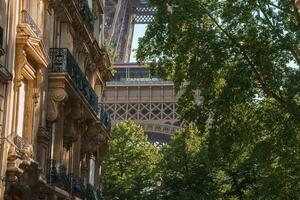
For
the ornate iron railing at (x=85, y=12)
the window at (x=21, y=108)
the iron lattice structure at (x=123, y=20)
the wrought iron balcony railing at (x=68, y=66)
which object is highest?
the iron lattice structure at (x=123, y=20)

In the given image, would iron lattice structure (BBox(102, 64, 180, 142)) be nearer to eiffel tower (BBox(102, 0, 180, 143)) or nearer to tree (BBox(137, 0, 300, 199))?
eiffel tower (BBox(102, 0, 180, 143))

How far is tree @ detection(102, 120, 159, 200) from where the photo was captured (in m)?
45.4

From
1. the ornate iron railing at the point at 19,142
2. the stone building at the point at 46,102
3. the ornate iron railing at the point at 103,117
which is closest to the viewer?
the stone building at the point at 46,102

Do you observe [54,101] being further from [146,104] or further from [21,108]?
[146,104]

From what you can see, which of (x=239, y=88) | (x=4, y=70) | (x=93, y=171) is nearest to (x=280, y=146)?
(x=239, y=88)

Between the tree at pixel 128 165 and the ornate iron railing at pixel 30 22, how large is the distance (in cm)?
2523

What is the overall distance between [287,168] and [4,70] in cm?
1196

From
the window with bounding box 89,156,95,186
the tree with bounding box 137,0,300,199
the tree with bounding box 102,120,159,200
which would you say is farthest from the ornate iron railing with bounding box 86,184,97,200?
the tree with bounding box 102,120,159,200

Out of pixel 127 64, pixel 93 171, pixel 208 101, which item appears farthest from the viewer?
pixel 127 64

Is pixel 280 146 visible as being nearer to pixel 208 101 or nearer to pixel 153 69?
pixel 208 101

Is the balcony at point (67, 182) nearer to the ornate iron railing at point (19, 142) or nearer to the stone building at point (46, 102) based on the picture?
the stone building at point (46, 102)

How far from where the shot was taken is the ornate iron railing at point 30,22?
65.1 feet

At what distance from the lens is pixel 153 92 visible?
7475 cm

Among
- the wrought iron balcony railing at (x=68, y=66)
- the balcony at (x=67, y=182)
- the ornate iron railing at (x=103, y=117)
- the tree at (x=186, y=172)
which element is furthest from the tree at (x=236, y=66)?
the tree at (x=186, y=172)
